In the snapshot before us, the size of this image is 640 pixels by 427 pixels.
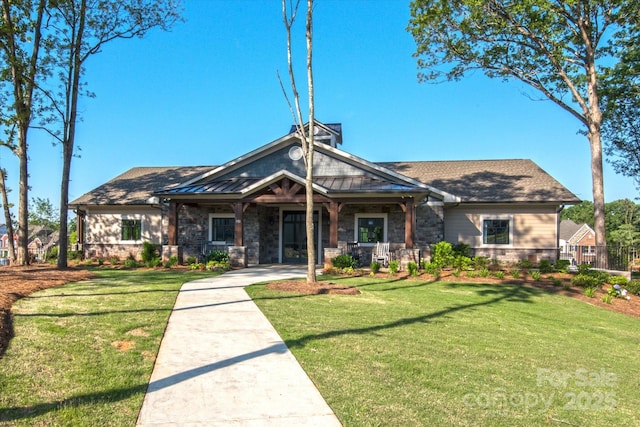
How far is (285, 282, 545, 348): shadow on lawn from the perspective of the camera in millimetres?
5727

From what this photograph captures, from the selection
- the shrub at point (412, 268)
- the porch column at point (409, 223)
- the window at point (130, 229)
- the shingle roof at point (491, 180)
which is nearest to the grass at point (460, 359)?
the shrub at point (412, 268)

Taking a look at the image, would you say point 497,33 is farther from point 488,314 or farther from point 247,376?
point 247,376

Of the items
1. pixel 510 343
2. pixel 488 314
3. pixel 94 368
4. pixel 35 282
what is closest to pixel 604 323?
pixel 488 314

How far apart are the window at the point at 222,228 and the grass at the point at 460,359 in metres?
9.36

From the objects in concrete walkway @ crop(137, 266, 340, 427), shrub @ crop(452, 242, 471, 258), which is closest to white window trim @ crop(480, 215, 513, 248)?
shrub @ crop(452, 242, 471, 258)

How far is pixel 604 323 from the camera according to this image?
8.31 m

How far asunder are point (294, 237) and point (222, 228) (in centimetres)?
324

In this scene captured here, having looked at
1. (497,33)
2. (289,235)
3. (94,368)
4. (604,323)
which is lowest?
(604,323)

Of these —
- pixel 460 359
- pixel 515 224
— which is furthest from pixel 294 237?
pixel 460 359

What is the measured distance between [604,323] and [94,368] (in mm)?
8913

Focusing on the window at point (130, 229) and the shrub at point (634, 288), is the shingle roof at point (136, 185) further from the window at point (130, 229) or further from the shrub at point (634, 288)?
the shrub at point (634, 288)

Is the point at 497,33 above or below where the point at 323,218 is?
above

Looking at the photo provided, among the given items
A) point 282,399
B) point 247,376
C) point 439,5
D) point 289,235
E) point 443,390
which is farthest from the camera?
point 289,235

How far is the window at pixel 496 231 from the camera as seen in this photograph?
18.2m
